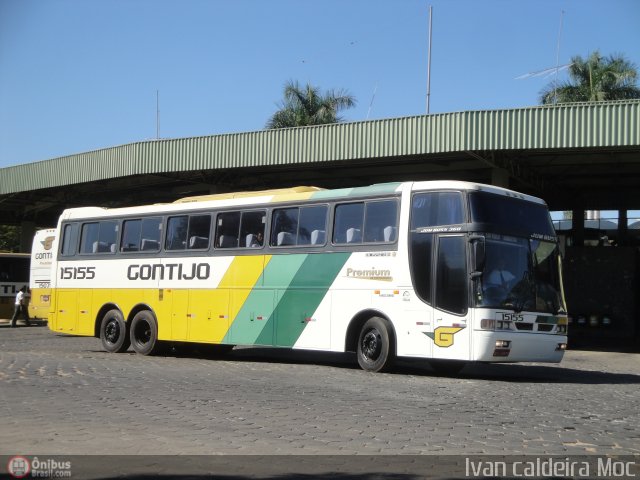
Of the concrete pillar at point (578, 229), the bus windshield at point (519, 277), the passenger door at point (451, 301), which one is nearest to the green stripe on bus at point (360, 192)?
the passenger door at point (451, 301)

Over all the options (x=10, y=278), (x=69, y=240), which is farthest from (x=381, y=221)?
(x=10, y=278)

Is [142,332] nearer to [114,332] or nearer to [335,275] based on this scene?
[114,332]

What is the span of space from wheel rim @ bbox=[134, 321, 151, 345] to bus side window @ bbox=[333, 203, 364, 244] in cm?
601

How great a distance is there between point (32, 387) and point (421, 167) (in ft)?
62.2

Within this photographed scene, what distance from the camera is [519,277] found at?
45.8 ft

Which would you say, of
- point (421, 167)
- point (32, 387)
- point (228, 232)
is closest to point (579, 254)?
point (421, 167)

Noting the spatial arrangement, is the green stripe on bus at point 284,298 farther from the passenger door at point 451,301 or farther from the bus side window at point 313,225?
the passenger door at point 451,301

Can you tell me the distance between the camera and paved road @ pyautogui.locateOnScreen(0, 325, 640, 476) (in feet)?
24.6

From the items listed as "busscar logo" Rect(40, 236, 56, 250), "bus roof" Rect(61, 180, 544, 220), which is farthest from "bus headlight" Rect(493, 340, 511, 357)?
"busscar logo" Rect(40, 236, 56, 250)

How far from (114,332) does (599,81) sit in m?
34.4

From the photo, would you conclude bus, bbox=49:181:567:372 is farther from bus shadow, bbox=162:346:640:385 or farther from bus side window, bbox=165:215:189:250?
bus shadow, bbox=162:346:640:385

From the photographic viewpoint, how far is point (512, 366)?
1853 centimetres

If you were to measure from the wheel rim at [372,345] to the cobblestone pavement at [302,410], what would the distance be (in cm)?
45

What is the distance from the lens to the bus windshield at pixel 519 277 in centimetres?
1360
